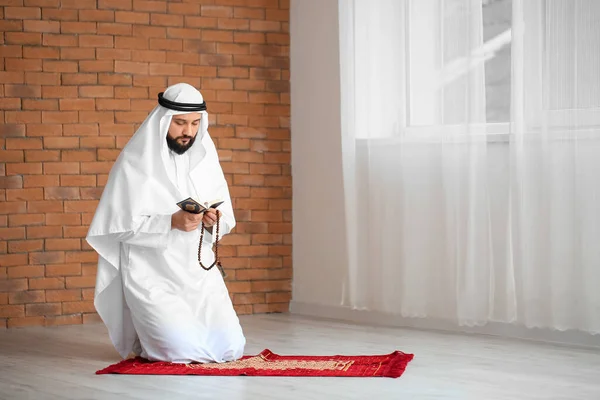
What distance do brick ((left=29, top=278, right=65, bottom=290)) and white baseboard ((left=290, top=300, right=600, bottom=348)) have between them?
173cm

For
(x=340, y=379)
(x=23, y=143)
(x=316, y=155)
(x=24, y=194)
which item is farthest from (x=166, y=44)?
(x=340, y=379)

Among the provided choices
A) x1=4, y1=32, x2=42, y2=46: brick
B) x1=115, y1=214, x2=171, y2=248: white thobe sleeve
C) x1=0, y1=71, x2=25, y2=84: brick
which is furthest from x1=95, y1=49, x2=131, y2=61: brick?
x1=115, y1=214, x2=171, y2=248: white thobe sleeve

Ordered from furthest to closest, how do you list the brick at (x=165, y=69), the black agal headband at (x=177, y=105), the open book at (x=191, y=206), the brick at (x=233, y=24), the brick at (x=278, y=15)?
the brick at (x=278, y=15) → the brick at (x=233, y=24) → the brick at (x=165, y=69) → the black agal headband at (x=177, y=105) → the open book at (x=191, y=206)

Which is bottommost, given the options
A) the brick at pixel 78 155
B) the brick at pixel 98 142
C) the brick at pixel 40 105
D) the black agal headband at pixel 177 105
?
the brick at pixel 78 155

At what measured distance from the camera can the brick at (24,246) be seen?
641 centimetres

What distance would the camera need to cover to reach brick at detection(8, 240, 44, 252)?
6.41 meters

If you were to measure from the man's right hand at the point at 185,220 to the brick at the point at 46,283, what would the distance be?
6.79ft

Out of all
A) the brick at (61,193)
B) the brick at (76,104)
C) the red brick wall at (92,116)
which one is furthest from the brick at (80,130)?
the brick at (61,193)

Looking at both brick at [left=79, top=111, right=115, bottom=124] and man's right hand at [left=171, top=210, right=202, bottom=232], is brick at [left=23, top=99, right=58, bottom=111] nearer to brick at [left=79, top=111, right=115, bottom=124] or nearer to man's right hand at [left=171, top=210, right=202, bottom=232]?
brick at [left=79, top=111, right=115, bottom=124]

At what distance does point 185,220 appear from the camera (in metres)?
4.70

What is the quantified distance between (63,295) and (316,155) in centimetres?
208

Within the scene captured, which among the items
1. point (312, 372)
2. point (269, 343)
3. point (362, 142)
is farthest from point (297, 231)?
point (312, 372)

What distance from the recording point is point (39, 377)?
14.9 feet

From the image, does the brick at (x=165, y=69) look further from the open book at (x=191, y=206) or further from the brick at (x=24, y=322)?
the open book at (x=191, y=206)
